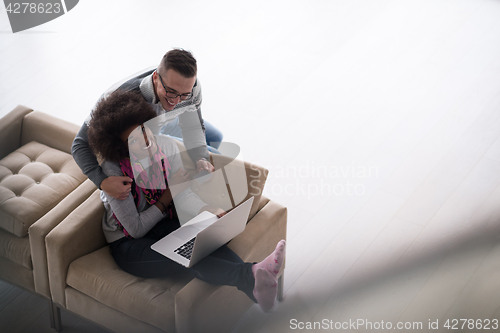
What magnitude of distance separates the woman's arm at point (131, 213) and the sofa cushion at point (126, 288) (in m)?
0.16

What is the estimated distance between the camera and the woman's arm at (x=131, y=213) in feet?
5.87

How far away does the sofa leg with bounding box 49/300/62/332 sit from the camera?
198 cm

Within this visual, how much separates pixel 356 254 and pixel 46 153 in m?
1.51

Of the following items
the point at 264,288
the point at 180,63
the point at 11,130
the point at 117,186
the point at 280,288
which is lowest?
the point at 280,288

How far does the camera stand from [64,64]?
12.2 ft

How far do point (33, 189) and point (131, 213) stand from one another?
558 mm

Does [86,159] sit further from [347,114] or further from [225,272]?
[347,114]

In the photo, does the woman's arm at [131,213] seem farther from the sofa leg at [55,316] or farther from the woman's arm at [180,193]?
the sofa leg at [55,316]

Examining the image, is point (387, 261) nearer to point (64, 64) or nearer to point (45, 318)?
point (45, 318)

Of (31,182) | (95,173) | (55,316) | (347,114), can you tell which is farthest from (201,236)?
(347,114)

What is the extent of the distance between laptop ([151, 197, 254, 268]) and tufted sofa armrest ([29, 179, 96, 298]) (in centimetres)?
39

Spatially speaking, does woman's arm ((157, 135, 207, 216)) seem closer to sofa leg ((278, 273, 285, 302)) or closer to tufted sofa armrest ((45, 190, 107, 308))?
tufted sofa armrest ((45, 190, 107, 308))

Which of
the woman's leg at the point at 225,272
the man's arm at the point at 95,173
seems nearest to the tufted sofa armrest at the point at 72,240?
the man's arm at the point at 95,173

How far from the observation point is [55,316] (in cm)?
199
